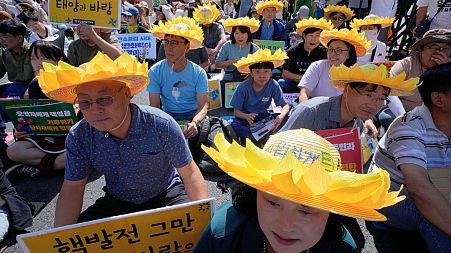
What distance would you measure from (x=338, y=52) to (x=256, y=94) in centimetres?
103

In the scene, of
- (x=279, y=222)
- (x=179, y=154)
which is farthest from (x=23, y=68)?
(x=279, y=222)

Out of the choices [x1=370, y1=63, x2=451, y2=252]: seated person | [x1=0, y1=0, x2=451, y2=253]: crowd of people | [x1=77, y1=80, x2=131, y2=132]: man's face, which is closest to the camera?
[x1=0, y1=0, x2=451, y2=253]: crowd of people

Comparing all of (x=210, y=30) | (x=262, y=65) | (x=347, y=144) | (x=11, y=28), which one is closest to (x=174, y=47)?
(x=262, y=65)

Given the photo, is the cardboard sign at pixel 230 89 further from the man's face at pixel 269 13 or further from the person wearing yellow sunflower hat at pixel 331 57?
the man's face at pixel 269 13

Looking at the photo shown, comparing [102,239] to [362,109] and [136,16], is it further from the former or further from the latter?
[136,16]

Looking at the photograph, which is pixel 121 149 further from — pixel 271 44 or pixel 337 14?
pixel 337 14

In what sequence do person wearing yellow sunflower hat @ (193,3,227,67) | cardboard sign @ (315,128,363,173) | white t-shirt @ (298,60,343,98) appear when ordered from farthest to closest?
person wearing yellow sunflower hat @ (193,3,227,67), white t-shirt @ (298,60,343,98), cardboard sign @ (315,128,363,173)

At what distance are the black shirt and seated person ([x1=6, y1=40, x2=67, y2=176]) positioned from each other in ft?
10.2

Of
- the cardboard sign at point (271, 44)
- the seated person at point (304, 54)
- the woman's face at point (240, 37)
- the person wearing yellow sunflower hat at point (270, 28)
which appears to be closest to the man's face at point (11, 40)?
the woman's face at point (240, 37)

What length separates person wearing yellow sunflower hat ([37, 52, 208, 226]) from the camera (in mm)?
1774

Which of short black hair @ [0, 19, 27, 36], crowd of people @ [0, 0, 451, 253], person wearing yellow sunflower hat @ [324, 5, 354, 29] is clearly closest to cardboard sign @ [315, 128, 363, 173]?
crowd of people @ [0, 0, 451, 253]

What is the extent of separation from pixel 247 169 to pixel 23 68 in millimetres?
4772

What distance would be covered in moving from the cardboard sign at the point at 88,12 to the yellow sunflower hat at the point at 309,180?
2712 millimetres

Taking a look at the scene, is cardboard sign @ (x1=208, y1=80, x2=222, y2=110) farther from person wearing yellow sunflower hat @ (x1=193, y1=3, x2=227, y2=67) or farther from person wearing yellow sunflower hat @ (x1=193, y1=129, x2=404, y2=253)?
person wearing yellow sunflower hat @ (x1=193, y1=129, x2=404, y2=253)
